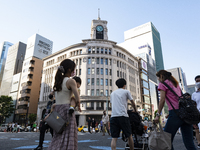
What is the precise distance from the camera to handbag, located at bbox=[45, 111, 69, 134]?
2336 millimetres

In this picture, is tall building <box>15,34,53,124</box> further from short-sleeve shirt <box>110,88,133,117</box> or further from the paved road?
short-sleeve shirt <box>110,88,133,117</box>

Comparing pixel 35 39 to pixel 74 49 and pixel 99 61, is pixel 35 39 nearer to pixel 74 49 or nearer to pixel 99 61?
pixel 74 49

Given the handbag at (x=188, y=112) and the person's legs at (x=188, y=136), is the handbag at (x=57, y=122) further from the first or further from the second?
the person's legs at (x=188, y=136)

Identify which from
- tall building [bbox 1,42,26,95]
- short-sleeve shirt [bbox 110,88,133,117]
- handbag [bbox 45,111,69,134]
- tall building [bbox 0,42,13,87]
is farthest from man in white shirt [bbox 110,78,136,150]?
tall building [bbox 0,42,13,87]

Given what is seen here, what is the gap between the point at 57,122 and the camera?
2.36m

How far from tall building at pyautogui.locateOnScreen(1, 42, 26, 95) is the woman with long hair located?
8250 cm

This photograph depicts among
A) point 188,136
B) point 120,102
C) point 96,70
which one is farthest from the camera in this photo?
point 96,70

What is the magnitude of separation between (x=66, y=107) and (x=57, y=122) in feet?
0.90

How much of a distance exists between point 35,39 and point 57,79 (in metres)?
73.8

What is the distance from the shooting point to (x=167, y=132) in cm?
269

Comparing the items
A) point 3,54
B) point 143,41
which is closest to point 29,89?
point 3,54

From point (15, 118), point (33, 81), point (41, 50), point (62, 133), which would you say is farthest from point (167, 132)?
point (41, 50)

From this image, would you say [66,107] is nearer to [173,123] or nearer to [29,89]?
[173,123]

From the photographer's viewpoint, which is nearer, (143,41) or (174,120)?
(174,120)
